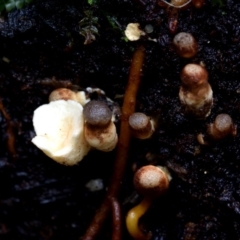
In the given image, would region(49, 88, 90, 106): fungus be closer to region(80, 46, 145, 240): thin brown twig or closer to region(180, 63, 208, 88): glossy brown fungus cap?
region(80, 46, 145, 240): thin brown twig

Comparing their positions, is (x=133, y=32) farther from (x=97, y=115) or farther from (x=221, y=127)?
(x=221, y=127)

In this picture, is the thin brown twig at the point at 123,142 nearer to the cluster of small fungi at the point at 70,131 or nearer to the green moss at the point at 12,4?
the cluster of small fungi at the point at 70,131

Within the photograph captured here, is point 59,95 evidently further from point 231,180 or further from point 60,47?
point 231,180

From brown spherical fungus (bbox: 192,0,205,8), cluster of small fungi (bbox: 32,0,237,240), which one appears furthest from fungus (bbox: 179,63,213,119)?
brown spherical fungus (bbox: 192,0,205,8)

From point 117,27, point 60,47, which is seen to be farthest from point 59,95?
point 117,27

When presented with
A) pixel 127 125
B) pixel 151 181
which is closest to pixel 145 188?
pixel 151 181

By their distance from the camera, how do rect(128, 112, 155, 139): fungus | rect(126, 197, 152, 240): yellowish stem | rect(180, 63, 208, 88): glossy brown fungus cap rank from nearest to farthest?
rect(180, 63, 208, 88): glossy brown fungus cap, rect(128, 112, 155, 139): fungus, rect(126, 197, 152, 240): yellowish stem

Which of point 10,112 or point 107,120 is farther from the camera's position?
point 10,112
